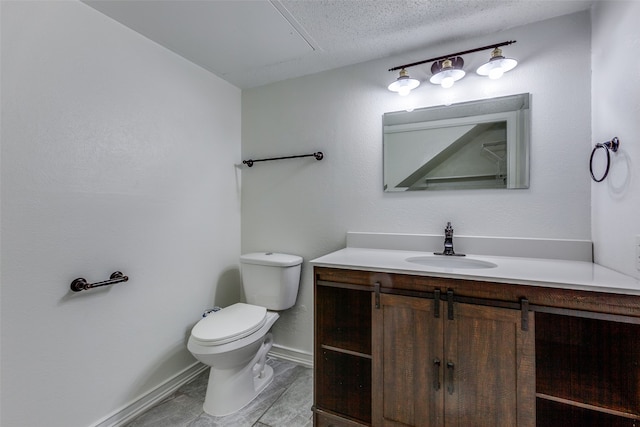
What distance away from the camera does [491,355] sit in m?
1.06

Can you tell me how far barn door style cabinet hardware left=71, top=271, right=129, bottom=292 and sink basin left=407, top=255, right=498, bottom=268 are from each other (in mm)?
1554

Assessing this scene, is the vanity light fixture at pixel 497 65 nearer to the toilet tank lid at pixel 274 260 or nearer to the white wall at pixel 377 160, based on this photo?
the white wall at pixel 377 160

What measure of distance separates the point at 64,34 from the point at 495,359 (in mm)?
2359

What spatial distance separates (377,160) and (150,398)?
2013 mm

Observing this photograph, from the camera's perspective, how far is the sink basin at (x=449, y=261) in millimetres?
1432

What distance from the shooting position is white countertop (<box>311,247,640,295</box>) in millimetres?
941

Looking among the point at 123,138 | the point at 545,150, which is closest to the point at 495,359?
the point at 545,150

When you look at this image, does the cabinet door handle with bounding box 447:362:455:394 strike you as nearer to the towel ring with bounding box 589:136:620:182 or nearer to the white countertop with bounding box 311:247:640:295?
the white countertop with bounding box 311:247:640:295

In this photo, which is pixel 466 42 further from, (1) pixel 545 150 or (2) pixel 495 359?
(2) pixel 495 359

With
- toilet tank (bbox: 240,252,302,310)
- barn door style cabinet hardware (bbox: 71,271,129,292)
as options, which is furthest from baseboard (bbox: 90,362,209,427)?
barn door style cabinet hardware (bbox: 71,271,129,292)

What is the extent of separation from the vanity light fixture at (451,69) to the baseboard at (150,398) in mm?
2308

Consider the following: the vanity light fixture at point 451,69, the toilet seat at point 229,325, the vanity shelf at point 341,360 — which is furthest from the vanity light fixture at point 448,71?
the toilet seat at point 229,325

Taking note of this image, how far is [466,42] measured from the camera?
5.24 feet

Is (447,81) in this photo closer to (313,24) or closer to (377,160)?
(377,160)
